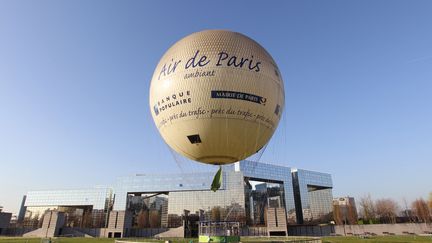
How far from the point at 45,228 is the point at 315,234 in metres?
79.4

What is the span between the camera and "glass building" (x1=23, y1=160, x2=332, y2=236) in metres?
119

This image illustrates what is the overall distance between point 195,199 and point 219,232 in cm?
10227

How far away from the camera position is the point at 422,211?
8569cm

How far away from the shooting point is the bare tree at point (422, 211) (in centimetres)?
8412

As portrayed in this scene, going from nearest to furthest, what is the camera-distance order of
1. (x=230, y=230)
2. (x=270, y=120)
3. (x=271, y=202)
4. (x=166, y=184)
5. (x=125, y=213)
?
(x=270, y=120) → (x=230, y=230) → (x=125, y=213) → (x=166, y=184) → (x=271, y=202)

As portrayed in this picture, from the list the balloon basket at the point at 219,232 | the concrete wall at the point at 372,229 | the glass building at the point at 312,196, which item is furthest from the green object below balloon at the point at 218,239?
the glass building at the point at 312,196

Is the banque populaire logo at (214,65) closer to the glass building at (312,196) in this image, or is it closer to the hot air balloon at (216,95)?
the hot air balloon at (216,95)

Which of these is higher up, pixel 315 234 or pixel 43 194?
pixel 43 194

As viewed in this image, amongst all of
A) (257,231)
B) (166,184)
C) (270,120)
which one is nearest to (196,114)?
(270,120)

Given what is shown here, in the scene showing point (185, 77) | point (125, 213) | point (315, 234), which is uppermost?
point (185, 77)

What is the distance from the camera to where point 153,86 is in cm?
1596

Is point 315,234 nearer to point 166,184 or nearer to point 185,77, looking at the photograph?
point 166,184

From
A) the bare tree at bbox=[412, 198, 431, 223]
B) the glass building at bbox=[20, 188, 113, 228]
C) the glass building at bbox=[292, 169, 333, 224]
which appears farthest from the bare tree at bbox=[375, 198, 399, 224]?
the glass building at bbox=[20, 188, 113, 228]

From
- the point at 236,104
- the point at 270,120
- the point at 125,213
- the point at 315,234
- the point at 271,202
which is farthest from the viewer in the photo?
the point at 271,202
